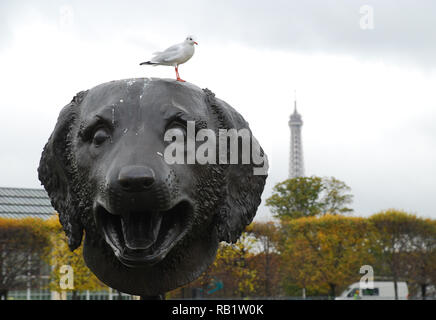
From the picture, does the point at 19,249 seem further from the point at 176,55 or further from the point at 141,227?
the point at 141,227

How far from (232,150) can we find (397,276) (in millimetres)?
30616

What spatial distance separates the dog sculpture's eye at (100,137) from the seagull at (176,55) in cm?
81

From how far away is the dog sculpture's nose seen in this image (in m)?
2.88

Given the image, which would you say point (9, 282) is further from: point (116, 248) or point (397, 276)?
point (116, 248)

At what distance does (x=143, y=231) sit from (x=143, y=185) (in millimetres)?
349

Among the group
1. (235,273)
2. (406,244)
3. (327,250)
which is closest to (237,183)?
(235,273)

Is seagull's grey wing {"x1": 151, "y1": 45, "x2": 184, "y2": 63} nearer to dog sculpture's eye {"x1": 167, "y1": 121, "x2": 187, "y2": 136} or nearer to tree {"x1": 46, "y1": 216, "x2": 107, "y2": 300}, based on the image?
dog sculpture's eye {"x1": 167, "y1": 121, "x2": 187, "y2": 136}

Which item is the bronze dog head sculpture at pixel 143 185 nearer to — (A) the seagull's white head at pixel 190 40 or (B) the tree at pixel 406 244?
(A) the seagull's white head at pixel 190 40

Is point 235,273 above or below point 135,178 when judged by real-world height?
below

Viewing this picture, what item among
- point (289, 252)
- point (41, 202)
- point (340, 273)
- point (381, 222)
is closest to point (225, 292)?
point (289, 252)

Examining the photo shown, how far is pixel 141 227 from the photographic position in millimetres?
3123

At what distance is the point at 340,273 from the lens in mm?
30828

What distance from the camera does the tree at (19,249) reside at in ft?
93.0
